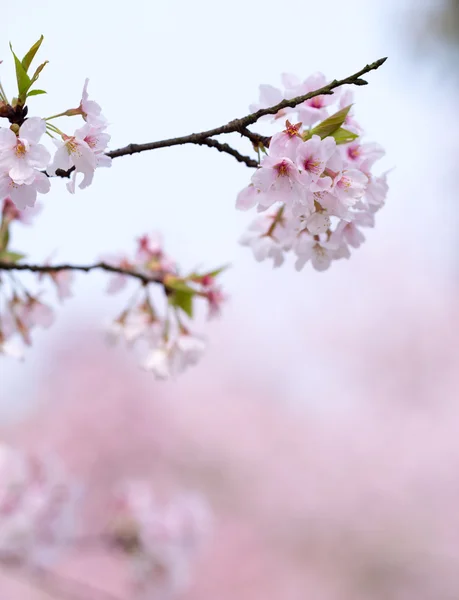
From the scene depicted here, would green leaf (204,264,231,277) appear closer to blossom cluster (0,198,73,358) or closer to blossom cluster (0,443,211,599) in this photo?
blossom cluster (0,198,73,358)

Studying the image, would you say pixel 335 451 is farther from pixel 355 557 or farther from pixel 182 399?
pixel 182 399

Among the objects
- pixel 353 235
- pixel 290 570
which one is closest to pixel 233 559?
pixel 290 570

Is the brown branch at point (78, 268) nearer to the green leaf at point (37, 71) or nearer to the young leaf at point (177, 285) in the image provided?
the young leaf at point (177, 285)

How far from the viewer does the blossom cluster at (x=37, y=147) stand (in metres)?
0.64

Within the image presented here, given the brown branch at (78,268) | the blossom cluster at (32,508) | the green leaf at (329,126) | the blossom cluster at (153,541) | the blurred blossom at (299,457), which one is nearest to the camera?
the green leaf at (329,126)

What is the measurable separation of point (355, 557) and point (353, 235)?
5.25 metres

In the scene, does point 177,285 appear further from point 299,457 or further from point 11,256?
point 299,457

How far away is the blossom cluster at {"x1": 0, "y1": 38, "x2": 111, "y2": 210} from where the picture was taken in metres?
0.64

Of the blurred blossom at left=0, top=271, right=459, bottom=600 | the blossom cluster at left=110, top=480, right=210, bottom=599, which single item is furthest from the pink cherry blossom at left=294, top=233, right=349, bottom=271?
the blurred blossom at left=0, top=271, right=459, bottom=600

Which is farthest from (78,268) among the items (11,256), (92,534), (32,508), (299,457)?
(299,457)

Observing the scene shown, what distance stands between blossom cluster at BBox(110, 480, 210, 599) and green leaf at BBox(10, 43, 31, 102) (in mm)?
1899

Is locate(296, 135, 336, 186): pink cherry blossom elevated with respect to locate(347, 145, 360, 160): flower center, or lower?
lower

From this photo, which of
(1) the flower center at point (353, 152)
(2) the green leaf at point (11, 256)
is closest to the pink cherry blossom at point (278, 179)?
(1) the flower center at point (353, 152)

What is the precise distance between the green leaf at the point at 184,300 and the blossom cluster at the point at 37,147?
54cm
